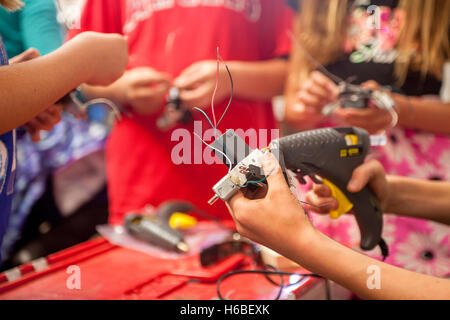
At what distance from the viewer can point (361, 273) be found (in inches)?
15.9

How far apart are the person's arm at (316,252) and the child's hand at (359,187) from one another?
0.53ft

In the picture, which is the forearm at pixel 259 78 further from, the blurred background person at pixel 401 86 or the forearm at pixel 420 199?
the forearm at pixel 420 199

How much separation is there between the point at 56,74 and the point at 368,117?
54 cm

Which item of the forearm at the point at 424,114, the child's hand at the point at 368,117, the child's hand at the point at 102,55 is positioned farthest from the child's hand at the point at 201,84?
the forearm at the point at 424,114

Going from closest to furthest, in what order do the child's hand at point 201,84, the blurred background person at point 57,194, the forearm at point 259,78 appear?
the child's hand at point 201,84, the forearm at point 259,78, the blurred background person at point 57,194

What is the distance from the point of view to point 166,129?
0.87m

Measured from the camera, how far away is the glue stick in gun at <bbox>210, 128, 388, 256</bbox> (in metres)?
0.45

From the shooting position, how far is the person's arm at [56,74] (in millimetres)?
426

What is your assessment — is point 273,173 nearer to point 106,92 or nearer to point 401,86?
point 106,92

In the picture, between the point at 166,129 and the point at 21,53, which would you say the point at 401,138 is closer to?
the point at 166,129

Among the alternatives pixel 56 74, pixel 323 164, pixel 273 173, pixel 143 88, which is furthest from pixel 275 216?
pixel 143 88
